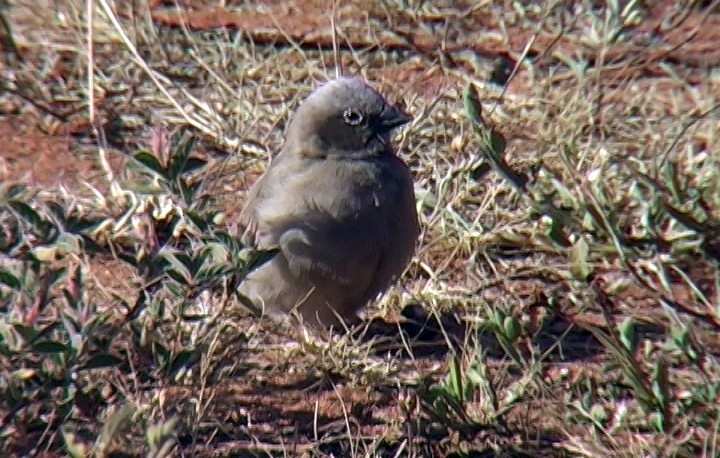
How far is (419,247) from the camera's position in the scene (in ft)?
20.2

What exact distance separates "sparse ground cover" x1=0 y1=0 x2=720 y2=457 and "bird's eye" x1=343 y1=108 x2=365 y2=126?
18.4 inches

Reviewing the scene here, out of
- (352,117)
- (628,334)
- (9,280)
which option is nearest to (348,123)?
(352,117)

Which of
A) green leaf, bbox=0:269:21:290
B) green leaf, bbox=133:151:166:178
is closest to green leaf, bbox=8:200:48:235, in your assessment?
green leaf, bbox=0:269:21:290

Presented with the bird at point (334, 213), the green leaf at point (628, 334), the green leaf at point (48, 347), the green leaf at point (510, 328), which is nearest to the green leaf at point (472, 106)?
the green leaf at point (510, 328)

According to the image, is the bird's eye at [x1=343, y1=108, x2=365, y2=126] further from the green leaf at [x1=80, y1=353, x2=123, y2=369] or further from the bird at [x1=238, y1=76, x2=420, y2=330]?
the green leaf at [x1=80, y1=353, x2=123, y2=369]

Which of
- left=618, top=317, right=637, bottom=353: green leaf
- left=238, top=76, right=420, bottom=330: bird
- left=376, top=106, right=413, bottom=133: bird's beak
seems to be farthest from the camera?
left=376, top=106, right=413, bottom=133: bird's beak

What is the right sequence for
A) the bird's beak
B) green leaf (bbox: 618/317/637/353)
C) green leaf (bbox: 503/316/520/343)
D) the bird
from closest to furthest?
green leaf (bbox: 618/317/637/353)
green leaf (bbox: 503/316/520/343)
the bird
the bird's beak

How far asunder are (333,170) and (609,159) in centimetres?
125

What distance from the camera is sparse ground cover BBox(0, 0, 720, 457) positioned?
14.1 ft

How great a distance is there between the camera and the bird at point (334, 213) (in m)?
5.42

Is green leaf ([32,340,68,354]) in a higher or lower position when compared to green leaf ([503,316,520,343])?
higher

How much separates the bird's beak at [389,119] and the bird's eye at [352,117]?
0.07m

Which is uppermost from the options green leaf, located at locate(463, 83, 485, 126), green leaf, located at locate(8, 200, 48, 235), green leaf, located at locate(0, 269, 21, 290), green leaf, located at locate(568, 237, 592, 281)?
green leaf, located at locate(463, 83, 485, 126)

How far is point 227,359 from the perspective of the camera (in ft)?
16.1
